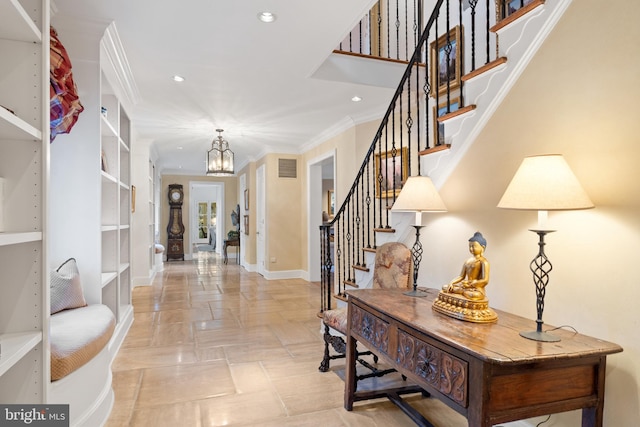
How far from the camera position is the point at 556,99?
1.71 meters

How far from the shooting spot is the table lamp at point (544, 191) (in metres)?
1.40

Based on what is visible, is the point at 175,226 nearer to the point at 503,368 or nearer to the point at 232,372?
the point at 232,372

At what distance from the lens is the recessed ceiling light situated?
2602mm

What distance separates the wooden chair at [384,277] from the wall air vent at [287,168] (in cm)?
478

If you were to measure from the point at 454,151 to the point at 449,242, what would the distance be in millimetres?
578

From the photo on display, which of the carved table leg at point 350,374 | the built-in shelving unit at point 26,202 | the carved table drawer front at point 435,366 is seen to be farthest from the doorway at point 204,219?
the carved table drawer front at point 435,366

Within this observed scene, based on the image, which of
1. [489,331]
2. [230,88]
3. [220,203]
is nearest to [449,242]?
[489,331]

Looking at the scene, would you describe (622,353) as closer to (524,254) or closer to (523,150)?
(524,254)

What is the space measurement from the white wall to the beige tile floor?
1001mm

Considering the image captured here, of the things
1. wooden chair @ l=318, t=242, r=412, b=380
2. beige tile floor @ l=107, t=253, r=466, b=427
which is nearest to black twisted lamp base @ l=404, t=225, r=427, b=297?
wooden chair @ l=318, t=242, r=412, b=380

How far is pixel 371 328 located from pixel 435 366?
59 centimetres

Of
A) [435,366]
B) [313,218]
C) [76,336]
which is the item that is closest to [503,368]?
[435,366]

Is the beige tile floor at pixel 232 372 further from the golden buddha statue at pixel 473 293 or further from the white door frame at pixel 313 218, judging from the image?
the white door frame at pixel 313 218

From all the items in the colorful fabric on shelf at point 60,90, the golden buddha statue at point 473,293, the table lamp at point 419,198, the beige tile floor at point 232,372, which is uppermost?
the colorful fabric on shelf at point 60,90
